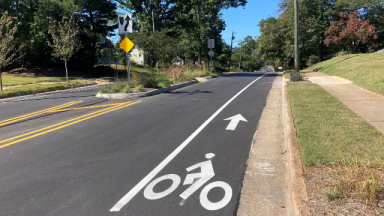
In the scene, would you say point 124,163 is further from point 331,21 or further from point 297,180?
point 331,21

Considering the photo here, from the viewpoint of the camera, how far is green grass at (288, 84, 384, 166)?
4664 mm

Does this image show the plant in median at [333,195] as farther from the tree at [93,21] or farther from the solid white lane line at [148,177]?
the tree at [93,21]

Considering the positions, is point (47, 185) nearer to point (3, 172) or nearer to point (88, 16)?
point (3, 172)

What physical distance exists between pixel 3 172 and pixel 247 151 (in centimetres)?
442

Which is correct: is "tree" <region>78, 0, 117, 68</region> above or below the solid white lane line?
above

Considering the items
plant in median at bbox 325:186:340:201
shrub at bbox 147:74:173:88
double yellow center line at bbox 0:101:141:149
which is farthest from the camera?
shrub at bbox 147:74:173:88

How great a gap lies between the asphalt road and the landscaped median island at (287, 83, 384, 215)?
1.12 meters

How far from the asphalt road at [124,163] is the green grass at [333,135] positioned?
1198mm

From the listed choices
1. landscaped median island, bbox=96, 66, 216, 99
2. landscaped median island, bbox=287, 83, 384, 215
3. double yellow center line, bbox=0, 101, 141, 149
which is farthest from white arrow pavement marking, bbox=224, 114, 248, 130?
landscaped median island, bbox=96, 66, 216, 99

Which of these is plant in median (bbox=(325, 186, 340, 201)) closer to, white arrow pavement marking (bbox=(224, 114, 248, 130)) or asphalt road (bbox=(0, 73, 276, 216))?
asphalt road (bbox=(0, 73, 276, 216))

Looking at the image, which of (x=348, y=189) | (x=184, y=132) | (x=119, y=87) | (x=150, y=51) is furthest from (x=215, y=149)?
(x=150, y=51)

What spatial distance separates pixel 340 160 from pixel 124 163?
361 centimetres

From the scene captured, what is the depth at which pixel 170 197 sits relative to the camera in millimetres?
3885

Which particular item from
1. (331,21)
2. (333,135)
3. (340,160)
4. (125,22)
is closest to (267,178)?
(340,160)
